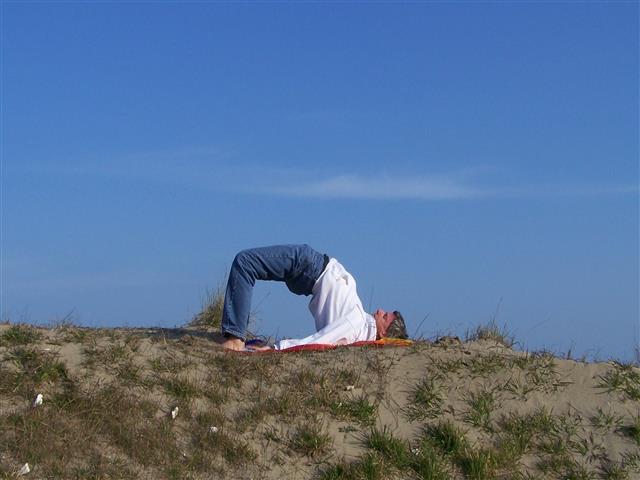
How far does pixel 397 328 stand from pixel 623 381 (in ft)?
7.27

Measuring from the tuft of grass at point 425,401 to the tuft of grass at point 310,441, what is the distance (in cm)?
80

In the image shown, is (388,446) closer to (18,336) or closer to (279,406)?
(279,406)

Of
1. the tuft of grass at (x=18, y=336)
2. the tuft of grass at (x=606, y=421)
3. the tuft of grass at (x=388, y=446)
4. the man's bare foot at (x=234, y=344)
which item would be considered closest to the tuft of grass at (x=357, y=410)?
the tuft of grass at (x=388, y=446)

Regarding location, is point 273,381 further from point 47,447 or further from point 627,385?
point 627,385

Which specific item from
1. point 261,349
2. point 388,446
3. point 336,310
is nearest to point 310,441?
point 388,446

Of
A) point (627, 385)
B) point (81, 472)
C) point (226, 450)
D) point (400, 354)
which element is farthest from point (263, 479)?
point (627, 385)

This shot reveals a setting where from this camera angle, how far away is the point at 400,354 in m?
8.51

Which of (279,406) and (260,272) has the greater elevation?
(260,272)

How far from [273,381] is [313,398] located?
428 millimetres

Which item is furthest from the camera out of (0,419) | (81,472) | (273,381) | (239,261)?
(239,261)

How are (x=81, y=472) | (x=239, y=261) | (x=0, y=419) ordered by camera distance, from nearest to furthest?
1. (x=81, y=472)
2. (x=0, y=419)
3. (x=239, y=261)

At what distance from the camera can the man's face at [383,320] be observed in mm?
9086

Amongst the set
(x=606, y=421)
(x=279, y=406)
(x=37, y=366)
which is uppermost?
(x=37, y=366)

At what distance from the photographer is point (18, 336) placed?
8531 millimetres
